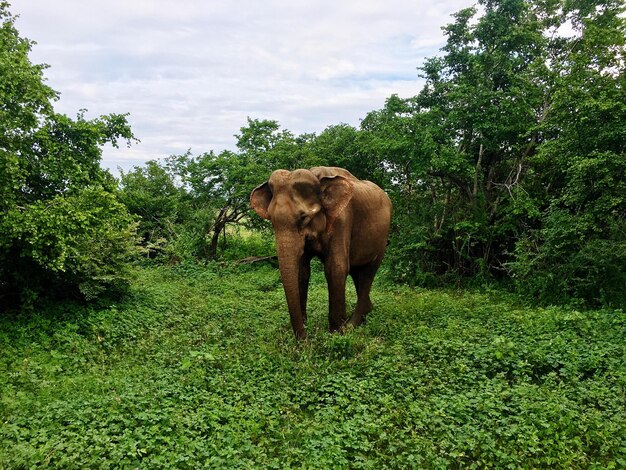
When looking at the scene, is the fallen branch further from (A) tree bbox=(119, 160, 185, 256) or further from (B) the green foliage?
(B) the green foliage

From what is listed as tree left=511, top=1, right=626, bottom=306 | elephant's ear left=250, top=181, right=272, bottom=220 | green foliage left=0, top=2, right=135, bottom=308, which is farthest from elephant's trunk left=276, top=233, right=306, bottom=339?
tree left=511, top=1, right=626, bottom=306

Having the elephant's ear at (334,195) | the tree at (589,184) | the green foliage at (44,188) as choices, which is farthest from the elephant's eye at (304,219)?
the tree at (589,184)

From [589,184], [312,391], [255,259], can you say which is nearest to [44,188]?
[312,391]

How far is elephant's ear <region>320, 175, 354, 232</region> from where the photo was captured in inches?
270

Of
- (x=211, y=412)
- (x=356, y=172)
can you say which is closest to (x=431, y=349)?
(x=211, y=412)

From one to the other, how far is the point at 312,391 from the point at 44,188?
551cm

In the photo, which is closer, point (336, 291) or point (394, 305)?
point (336, 291)

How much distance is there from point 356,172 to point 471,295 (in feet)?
23.6

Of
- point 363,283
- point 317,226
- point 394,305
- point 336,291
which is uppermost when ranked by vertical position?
point 317,226

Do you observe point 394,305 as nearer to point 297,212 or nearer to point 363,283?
point 363,283

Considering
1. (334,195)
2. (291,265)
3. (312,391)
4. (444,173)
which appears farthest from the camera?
(444,173)

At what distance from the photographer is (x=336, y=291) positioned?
712cm

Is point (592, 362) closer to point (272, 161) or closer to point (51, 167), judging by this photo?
point (51, 167)

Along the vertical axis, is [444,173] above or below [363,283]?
above
